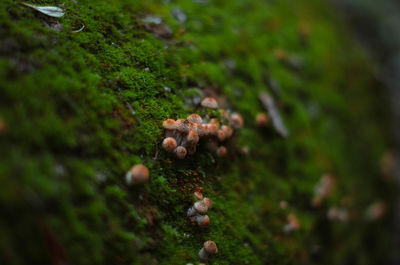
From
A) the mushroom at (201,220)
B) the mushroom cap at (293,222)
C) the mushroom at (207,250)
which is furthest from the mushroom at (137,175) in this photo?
the mushroom cap at (293,222)

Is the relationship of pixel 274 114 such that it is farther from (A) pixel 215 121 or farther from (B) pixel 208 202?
(B) pixel 208 202

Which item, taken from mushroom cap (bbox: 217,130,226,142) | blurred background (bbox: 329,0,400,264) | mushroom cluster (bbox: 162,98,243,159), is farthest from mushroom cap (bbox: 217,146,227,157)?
blurred background (bbox: 329,0,400,264)

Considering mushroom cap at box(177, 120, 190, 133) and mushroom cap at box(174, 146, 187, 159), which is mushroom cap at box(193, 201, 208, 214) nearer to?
mushroom cap at box(174, 146, 187, 159)

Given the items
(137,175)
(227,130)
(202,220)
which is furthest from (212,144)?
(137,175)

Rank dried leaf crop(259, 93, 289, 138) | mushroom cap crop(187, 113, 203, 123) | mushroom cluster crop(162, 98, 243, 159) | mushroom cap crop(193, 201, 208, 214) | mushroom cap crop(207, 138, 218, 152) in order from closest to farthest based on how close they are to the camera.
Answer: mushroom cap crop(193, 201, 208, 214)
mushroom cluster crop(162, 98, 243, 159)
mushroom cap crop(187, 113, 203, 123)
mushroom cap crop(207, 138, 218, 152)
dried leaf crop(259, 93, 289, 138)

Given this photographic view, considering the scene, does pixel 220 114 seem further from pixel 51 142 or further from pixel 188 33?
pixel 51 142

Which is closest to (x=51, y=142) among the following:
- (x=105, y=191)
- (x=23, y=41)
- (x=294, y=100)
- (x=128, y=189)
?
(x=105, y=191)

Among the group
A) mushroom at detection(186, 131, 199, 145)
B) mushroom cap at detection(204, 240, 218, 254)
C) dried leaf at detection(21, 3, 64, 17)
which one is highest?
→ dried leaf at detection(21, 3, 64, 17)
